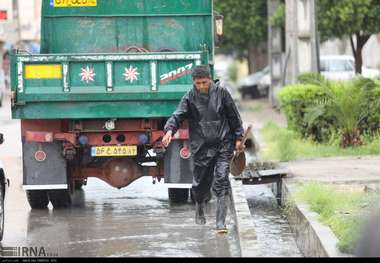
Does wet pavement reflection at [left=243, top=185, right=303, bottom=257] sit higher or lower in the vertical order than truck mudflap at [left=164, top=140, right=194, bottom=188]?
lower

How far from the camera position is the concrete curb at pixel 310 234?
908cm

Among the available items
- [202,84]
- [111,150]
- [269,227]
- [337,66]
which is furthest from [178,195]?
[337,66]

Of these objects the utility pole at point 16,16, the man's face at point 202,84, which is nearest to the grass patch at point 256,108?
the man's face at point 202,84

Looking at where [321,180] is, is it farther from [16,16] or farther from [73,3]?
[16,16]

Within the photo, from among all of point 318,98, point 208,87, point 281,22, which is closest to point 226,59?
point 281,22

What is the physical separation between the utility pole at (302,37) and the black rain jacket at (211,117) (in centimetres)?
1313

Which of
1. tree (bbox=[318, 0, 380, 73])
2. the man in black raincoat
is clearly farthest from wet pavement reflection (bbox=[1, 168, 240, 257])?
tree (bbox=[318, 0, 380, 73])

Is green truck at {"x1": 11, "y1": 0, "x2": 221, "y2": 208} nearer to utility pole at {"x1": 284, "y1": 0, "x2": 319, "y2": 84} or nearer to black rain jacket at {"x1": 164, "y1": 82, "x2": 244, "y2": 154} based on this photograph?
black rain jacket at {"x1": 164, "y1": 82, "x2": 244, "y2": 154}

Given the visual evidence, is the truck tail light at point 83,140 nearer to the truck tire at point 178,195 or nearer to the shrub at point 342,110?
the truck tire at point 178,195

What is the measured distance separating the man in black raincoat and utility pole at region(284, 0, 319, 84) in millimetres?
13135

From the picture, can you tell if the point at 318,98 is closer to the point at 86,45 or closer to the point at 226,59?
the point at 86,45

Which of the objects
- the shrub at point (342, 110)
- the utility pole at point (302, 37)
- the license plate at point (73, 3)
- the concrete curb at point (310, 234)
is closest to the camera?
the concrete curb at point (310, 234)

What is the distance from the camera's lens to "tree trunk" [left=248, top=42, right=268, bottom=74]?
50.2 m

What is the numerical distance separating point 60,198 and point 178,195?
157 cm
